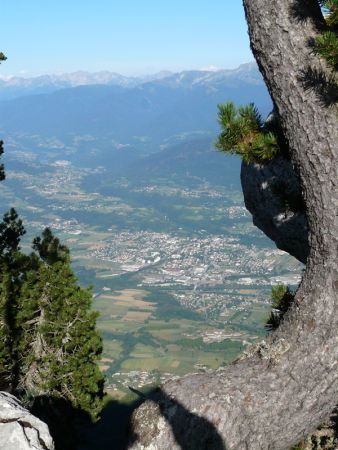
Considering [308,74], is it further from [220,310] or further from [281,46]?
[220,310]

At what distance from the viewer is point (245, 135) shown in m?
6.70

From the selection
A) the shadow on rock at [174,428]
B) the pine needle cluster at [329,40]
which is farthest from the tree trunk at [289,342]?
the pine needle cluster at [329,40]

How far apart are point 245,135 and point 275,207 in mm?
3198

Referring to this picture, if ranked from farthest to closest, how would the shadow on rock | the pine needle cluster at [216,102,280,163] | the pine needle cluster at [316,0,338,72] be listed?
the pine needle cluster at [216,102,280,163]
the shadow on rock
the pine needle cluster at [316,0,338,72]

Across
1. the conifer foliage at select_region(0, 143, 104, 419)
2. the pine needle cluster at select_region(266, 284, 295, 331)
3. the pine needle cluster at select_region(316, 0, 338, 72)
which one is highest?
the pine needle cluster at select_region(316, 0, 338, 72)

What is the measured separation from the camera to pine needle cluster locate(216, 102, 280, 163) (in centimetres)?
648

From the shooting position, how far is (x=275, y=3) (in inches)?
204

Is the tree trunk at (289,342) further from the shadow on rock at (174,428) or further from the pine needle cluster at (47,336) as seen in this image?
the pine needle cluster at (47,336)

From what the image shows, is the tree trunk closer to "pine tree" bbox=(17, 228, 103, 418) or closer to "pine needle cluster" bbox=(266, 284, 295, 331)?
"pine needle cluster" bbox=(266, 284, 295, 331)

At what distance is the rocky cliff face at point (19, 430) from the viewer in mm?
4973

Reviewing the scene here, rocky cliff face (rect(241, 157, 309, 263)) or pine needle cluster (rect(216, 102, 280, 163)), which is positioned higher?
pine needle cluster (rect(216, 102, 280, 163))

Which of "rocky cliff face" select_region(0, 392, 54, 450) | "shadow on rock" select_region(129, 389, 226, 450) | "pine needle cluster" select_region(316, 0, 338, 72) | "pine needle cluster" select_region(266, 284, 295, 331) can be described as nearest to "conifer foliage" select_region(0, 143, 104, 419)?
"pine needle cluster" select_region(266, 284, 295, 331)

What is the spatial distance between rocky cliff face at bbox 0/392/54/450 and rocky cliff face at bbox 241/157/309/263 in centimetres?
532

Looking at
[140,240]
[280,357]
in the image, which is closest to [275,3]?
[280,357]
